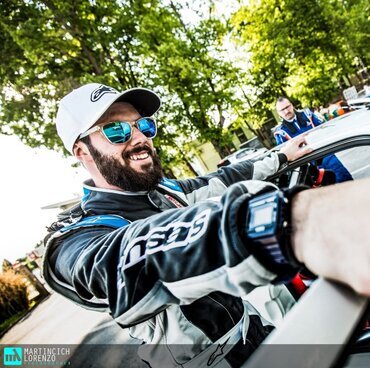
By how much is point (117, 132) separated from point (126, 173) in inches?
10.5

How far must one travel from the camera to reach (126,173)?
1.72m

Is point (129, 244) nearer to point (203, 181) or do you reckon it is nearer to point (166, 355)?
point (166, 355)

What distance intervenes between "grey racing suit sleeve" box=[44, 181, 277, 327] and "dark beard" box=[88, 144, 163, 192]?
2.51 ft

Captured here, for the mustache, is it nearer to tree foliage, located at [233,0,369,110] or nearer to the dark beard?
the dark beard

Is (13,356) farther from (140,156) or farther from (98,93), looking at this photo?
(98,93)

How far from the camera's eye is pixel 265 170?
2383 mm

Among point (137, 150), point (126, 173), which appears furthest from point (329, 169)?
point (126, 173)

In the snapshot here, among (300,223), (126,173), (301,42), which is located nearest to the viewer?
→ (300,223)

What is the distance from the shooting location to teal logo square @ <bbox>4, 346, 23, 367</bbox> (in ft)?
20.2

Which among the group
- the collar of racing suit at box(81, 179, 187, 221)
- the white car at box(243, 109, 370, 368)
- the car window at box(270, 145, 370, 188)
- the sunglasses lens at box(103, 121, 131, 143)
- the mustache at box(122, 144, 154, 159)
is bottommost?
the car window at box(270, 145, 370, 188)

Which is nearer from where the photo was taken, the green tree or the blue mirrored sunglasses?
the blue mirrored sunglasses

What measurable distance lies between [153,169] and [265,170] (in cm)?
102

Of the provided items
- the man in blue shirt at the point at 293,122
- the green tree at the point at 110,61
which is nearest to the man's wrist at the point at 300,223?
the man in blue shirt at the point at 293,122

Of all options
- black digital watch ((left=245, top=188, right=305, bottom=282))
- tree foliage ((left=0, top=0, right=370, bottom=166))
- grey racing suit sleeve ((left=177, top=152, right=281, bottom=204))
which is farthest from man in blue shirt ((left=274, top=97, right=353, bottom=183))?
tree foliage ((left=0, top=0, right=370, bottom=166))
